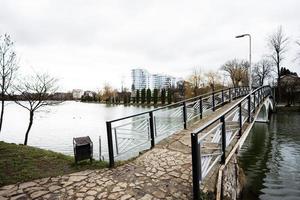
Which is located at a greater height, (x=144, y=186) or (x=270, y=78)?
(x=270, y=78)

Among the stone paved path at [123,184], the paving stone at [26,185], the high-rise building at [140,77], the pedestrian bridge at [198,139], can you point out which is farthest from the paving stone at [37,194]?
the high-rise building at [140,77]

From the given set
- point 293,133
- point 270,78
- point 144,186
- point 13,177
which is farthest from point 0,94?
point 270,78

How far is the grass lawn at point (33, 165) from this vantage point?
16.9ft

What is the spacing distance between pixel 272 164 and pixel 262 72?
45211 mm

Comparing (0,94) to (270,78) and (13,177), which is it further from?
(270,78)

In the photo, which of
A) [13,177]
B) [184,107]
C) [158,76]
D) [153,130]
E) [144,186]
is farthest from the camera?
[158,76]

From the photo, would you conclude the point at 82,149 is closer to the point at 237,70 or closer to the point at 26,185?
the point at 26,185

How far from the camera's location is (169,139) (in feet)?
25.4

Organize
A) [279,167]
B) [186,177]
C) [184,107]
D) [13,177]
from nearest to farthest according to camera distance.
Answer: [186,177] → [13,177] → [184,107] → [279,167]

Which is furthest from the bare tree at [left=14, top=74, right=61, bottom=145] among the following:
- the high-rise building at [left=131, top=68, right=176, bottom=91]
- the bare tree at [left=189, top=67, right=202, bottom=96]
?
the high-rise building at [left=131, top=68, right=176, bottom=91]

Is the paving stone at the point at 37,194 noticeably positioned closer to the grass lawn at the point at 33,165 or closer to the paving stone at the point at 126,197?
the grass lawn at the point at 33,165

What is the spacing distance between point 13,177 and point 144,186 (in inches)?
115

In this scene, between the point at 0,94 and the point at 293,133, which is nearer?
the point at 0,94

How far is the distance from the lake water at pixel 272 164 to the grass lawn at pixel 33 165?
5646 millimetres
